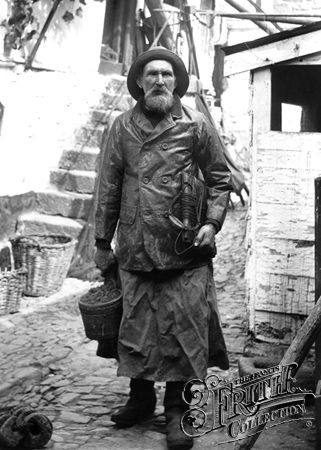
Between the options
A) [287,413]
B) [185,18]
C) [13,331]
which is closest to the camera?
[287,413]

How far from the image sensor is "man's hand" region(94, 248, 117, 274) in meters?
4.20

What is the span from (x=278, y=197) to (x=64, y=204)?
4338mm

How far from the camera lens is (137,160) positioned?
399 cm

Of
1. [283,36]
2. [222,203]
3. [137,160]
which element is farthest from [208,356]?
[283,36]

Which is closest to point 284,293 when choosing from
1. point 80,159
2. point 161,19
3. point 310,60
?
Result: point 310,60

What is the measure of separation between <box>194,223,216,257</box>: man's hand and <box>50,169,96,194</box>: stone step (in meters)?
5.01

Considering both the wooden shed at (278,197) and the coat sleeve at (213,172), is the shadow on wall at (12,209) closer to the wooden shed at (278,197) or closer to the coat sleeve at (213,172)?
the wooden shed at (278,197)

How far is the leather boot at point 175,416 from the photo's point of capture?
3.89m

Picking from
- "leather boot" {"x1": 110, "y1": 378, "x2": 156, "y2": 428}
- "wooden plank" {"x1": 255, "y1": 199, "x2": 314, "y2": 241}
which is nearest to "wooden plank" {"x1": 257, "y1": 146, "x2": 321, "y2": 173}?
"wooden plank" {"x1": 255, "y1": 199, "x2": 314, "y2": 241}

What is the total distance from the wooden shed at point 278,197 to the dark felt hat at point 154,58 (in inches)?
39.4

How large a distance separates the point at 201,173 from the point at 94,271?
4107 mm

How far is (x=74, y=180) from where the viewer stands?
8.90 m

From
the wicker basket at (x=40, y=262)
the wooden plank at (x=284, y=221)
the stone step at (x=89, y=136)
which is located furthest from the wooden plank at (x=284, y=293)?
the stone step at (x=89, y=136)

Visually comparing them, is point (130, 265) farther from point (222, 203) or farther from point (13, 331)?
point (13, 331)
